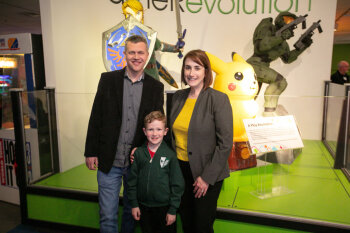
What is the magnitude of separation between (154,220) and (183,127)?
0.53 m

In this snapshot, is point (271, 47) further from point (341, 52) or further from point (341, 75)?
point (341, 52)

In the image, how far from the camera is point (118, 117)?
161 cm

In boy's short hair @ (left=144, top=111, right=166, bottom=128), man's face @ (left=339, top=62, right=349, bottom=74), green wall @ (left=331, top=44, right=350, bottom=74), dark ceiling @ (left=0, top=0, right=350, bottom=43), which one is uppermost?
dark ceiling @ (left=0, top=0, right=350, bottom=43)

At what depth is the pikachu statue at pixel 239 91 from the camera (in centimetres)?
231

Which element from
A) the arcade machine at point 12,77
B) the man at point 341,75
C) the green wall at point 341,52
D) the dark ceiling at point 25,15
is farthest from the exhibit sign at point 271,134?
Result: the green wall at point 341,52

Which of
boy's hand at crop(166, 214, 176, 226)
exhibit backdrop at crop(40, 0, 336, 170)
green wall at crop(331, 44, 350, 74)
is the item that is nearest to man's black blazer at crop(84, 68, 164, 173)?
boy's hand at crop(166, 214, 176, 226)

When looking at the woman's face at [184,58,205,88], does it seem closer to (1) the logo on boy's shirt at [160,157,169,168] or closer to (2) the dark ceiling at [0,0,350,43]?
(1) the logo on boy's shirt at [160,157,169,168]

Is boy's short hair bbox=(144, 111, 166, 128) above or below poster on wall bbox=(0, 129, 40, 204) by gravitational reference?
above

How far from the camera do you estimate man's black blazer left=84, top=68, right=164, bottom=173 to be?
5.24 feet

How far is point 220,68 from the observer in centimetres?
234

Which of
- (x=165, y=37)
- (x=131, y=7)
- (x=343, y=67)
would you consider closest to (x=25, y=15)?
(x=165, y=37)

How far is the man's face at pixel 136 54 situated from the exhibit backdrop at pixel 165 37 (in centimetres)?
122

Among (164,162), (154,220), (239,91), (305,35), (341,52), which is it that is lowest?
(154,220)

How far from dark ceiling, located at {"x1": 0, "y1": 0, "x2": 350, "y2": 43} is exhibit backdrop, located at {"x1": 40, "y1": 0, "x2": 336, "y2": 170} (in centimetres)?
198
